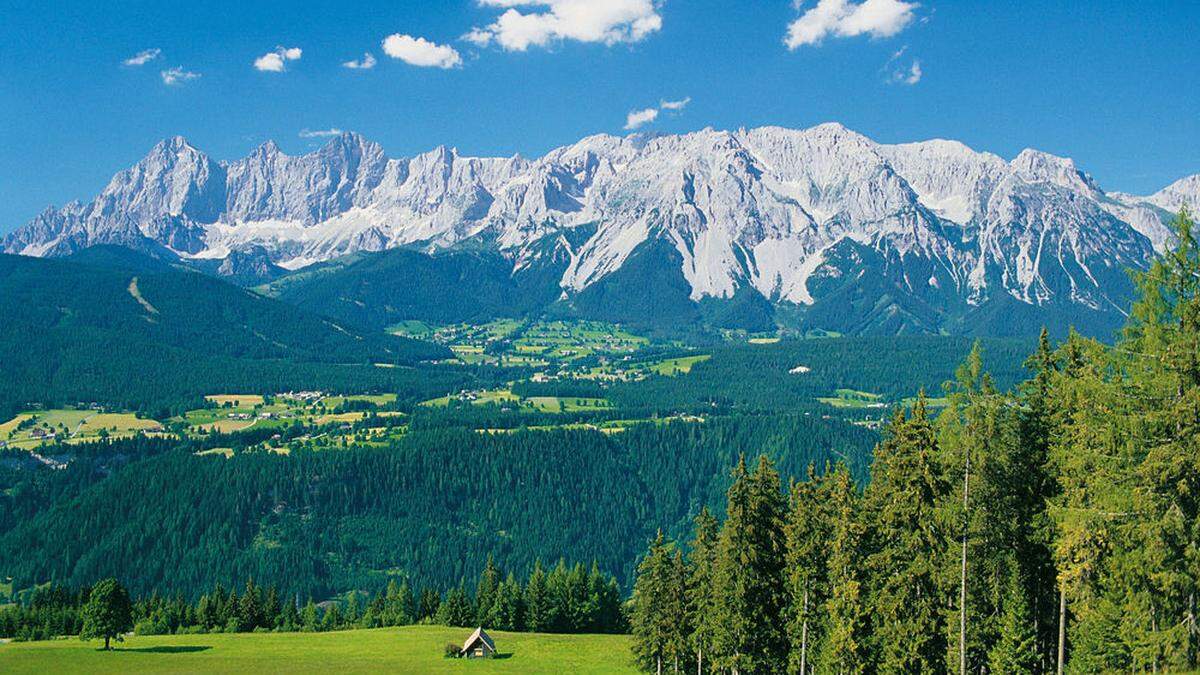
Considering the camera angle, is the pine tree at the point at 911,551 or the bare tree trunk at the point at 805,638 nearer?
the pine tree at the point at 911,551

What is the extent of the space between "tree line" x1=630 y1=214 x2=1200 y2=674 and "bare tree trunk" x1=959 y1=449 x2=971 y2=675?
10 centimetres

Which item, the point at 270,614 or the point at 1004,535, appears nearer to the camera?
the point at 1004,535

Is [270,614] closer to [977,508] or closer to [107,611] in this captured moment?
[107,611]

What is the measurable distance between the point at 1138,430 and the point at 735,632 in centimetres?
2946

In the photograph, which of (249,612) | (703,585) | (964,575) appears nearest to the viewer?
(964,575)

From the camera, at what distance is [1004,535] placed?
A: 45.1m

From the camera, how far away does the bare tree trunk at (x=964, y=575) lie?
42.7 meters

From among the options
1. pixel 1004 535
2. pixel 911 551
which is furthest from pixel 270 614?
pixel 1004 535

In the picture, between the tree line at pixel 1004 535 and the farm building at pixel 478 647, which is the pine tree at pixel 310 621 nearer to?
the farm building at pixel 478 647

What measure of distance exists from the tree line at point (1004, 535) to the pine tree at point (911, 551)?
0.29 feet

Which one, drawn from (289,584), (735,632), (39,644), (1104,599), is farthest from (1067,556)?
(289,584)

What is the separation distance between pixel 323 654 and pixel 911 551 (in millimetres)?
54529

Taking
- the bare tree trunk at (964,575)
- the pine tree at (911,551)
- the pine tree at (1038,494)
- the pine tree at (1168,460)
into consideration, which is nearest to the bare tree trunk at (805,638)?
the pine tree at (911,551)

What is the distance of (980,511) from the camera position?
141 ft
